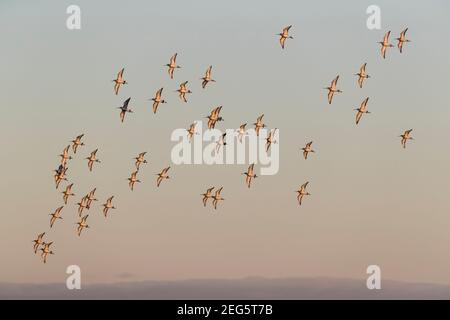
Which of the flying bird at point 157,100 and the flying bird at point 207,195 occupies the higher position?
the flying bird at point 157,100

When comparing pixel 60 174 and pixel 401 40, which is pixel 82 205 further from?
pixel 401 40

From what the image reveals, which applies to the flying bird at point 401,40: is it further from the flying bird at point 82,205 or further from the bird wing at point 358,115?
the flying bird at point 82,205

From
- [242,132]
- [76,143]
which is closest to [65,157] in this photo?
[76,143]

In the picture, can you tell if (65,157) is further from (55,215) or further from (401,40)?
(401,40)

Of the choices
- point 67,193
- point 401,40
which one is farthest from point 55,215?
point 401,40

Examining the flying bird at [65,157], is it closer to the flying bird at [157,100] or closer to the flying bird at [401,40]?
the flying bird at [157,100]

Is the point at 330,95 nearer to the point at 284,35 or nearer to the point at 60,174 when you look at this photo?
the point at 284,35

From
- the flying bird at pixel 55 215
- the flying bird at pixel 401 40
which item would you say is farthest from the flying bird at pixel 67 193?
the flying bird at pixel 401 40

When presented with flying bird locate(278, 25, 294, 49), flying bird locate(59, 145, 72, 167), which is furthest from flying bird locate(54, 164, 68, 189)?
flying bird locate(278, 25, 294, 49)

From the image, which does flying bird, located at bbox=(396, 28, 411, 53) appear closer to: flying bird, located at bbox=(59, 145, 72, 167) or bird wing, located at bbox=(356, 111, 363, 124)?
bird wing, located at bbox=(356, 111, 363, 124)

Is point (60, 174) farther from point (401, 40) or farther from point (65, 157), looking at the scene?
point (401, 40)
